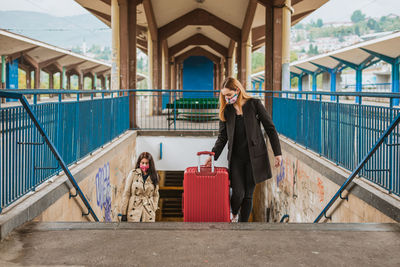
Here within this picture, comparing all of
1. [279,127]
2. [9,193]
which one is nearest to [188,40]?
[279,127]

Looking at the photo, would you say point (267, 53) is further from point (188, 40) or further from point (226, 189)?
point (188, 40)

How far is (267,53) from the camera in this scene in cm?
1347

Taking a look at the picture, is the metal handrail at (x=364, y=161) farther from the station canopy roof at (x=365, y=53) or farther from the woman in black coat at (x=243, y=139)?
the station canopy roof at (x=365, y=53)

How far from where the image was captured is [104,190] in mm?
7406

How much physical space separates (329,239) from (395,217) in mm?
826

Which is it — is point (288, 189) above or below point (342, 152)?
below

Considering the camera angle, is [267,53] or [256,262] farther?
[267,53]

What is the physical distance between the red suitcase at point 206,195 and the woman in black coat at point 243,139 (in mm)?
199

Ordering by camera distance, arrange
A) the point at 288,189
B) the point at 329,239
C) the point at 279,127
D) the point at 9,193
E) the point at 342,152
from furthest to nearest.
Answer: the point at 279,127 < the point at 288,189 < the point at 342,152 < the point at 9,193 < the point at 329,239

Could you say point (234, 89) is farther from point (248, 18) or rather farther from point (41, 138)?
point (248, 18)

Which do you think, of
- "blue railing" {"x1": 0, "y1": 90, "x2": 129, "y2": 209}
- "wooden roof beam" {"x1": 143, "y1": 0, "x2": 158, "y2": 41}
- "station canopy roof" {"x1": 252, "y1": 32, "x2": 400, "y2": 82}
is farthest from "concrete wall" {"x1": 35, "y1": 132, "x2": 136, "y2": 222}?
"station canopy roof" {"x1": 252, "y1": 32, "x2": 400, "y2": 82}

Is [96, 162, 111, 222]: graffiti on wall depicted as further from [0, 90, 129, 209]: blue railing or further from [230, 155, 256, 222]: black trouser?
[230, 155, 256, 222]: black trouser

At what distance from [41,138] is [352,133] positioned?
3.93m

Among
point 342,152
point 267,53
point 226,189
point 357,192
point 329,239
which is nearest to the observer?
point 329,239
